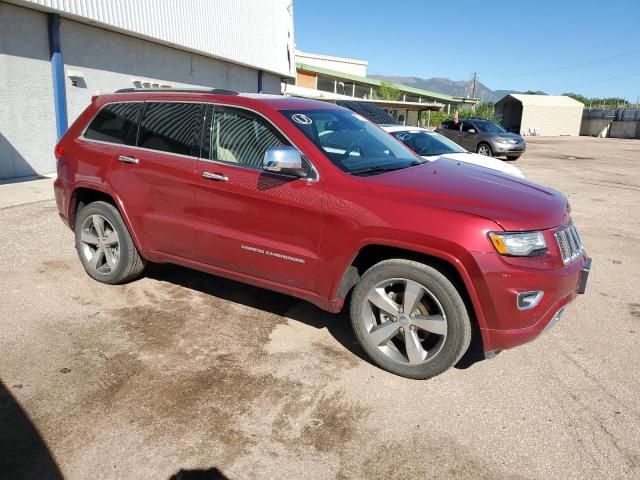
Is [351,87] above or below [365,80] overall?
below

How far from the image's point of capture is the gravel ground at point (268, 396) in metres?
2.68

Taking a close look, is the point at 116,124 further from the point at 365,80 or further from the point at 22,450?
the point at 365,80

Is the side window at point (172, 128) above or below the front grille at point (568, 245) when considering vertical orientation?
above

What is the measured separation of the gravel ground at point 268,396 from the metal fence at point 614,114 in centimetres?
5659

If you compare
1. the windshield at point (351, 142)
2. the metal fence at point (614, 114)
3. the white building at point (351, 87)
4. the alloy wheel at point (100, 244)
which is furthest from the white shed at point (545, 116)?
the alloy wheel at point (100, 244)

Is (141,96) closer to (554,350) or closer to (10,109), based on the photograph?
(554,350)

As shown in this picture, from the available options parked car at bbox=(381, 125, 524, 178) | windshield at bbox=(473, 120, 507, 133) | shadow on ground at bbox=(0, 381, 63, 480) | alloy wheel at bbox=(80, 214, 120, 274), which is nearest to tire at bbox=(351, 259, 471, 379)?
shadow on ground at bbox=(0, 381, 63, 480)

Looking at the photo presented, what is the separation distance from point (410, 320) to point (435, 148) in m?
6.53

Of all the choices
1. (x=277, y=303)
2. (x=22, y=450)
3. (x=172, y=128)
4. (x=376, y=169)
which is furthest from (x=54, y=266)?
(x=376, y=169)

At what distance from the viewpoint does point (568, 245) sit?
3.45 meters

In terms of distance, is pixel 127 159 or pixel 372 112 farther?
pixel 372 112

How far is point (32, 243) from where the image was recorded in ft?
20.7

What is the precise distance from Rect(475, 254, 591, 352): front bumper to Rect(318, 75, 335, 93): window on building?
4268 cm

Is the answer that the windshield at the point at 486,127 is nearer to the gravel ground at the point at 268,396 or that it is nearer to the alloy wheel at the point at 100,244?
the gravel ground at the point at 268,396
